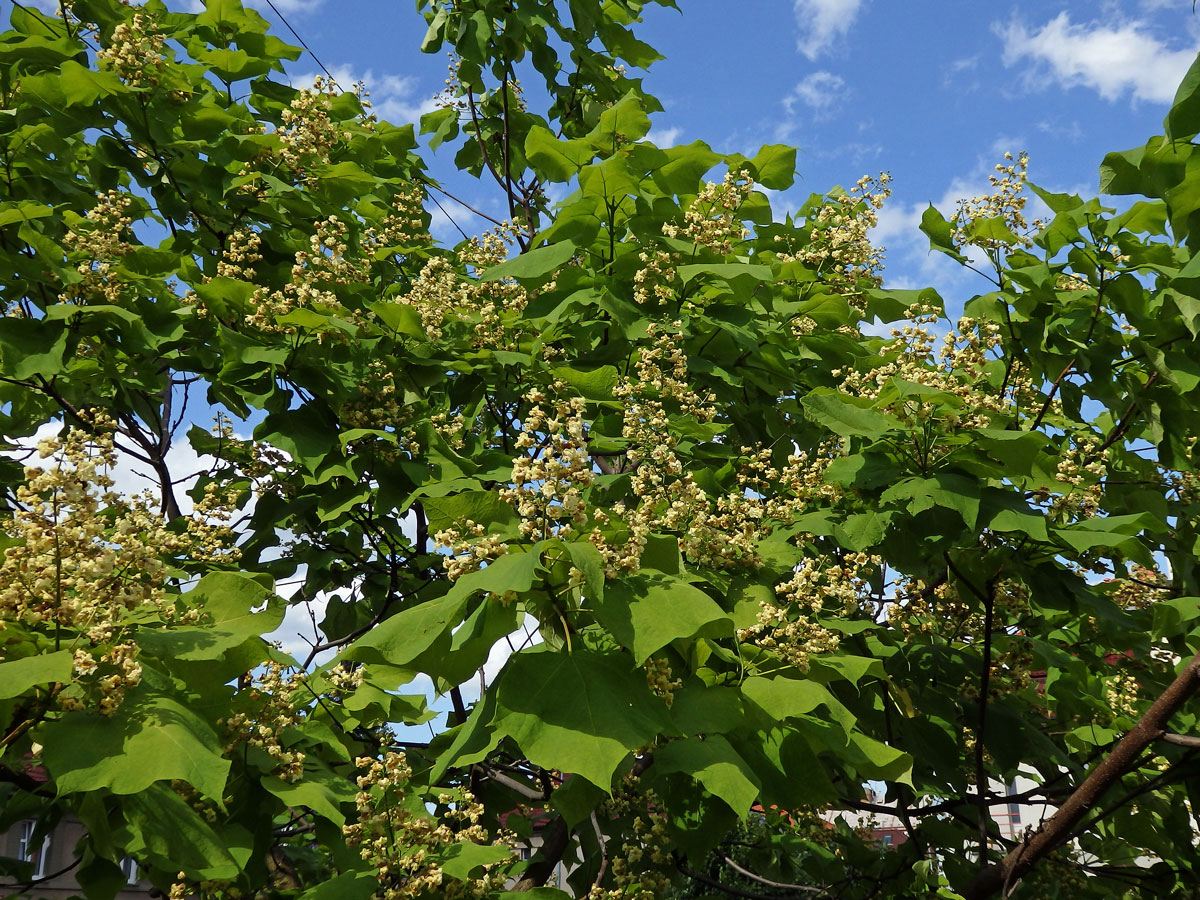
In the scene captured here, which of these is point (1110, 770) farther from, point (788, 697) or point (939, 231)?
point (939, 231)

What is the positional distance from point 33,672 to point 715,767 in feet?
4.94

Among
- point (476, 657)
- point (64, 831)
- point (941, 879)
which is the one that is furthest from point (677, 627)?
point (64, 831)

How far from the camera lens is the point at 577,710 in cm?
225

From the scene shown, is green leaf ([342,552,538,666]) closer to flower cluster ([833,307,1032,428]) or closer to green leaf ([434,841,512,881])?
green leaf ([434,841,512,881])

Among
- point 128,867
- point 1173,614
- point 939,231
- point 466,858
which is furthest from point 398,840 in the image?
point 128,867

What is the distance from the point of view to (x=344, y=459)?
4.07 meters

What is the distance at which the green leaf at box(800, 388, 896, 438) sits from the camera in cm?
301

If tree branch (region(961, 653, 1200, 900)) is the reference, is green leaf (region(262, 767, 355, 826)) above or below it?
below

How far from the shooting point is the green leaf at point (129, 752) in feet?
6.59

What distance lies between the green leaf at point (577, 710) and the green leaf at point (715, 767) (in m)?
0.20

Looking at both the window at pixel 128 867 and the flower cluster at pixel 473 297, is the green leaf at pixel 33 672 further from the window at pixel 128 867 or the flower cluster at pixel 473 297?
the flower cluster at pixel 473 297

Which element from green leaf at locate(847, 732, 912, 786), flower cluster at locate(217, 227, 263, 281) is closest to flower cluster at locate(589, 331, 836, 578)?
green leaf at locate(847, 732, 912, 786)

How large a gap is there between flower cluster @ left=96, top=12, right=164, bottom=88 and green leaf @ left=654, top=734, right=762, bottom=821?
3.57 m

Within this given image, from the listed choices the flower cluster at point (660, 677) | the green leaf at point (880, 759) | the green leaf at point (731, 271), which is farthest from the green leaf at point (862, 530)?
the flower cluster at point (660, 677)
